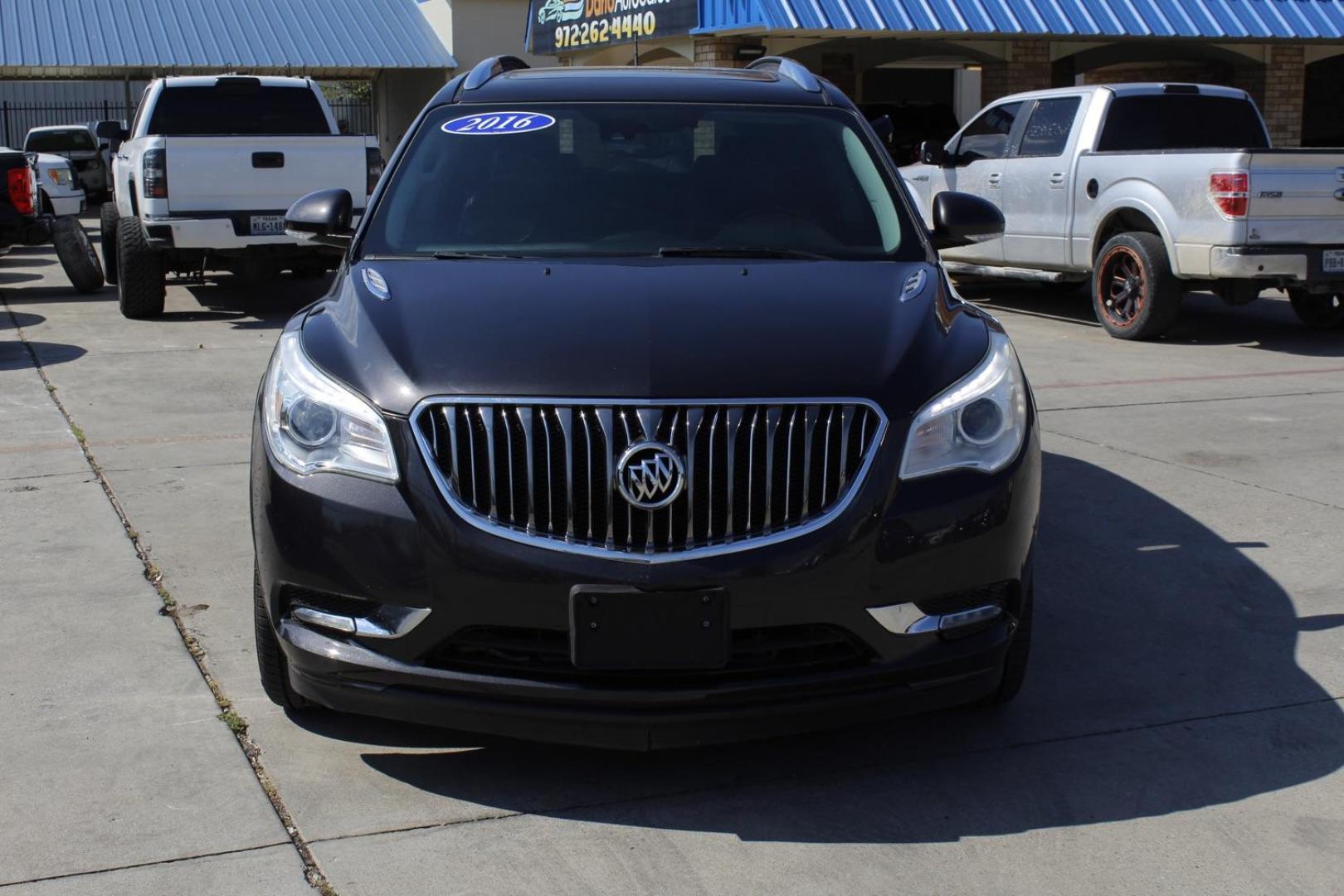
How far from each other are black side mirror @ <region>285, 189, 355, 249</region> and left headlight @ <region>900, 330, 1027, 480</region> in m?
2.40

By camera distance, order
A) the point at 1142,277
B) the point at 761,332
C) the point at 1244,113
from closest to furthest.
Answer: the point at 761,332 → the point at 1142,277 → the point at 1244,113

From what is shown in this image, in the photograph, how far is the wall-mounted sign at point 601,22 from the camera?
19547 mm

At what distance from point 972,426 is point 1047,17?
1699cm

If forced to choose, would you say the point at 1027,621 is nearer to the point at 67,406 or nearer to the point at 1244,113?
the point at 67,406

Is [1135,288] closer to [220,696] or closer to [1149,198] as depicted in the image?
[1149,198]

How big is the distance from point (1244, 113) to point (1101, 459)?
651 cm

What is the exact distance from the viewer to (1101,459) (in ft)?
24.1

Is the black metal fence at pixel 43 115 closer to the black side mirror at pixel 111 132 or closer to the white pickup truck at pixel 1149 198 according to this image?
the black side mirror at pixel 111 132

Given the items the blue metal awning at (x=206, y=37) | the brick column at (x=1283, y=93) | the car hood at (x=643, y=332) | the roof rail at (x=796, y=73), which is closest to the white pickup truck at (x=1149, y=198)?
the roof rail at (x=796, y=73)

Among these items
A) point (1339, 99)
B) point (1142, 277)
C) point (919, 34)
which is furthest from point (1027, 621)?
point (1339, 99)

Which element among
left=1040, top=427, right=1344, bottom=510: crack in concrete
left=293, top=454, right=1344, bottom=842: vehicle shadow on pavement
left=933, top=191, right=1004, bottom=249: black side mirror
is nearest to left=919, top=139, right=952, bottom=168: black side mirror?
left=1040, top=427, right=1344, bottom=510: crack in concrete

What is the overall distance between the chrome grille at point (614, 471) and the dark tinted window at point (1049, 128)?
960cm

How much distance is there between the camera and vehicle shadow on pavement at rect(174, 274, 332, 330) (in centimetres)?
1286

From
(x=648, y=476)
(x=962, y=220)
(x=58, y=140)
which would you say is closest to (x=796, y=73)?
(x=962, y=220)
